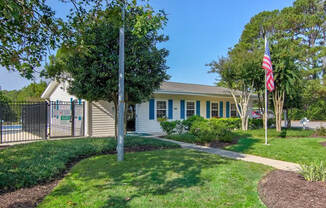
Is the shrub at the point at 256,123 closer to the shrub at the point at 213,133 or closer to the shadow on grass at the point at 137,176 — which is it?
the shrub at the point at 213,133

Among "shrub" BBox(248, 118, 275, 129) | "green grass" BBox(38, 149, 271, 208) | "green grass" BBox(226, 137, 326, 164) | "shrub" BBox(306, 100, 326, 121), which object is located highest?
"shrub" BBox(306, 100, 326, 121)

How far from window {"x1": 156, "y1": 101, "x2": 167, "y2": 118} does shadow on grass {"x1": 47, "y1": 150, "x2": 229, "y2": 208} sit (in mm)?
7633

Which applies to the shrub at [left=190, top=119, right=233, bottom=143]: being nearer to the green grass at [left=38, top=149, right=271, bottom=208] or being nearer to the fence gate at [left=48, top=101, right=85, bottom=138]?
the green grass at [left=38, top=149, right=271, bottom=208]

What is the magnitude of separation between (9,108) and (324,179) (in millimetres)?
11957

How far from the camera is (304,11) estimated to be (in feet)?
85.6

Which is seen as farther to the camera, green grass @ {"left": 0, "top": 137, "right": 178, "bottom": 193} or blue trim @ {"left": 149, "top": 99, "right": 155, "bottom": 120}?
blue trim @ {"left": 149, "top": 99, "right": 155, "bottom": 120}

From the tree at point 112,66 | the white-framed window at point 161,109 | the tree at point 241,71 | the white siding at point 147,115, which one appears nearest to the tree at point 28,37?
the tree at point 112,66

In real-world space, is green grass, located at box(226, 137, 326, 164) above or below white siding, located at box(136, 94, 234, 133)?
below

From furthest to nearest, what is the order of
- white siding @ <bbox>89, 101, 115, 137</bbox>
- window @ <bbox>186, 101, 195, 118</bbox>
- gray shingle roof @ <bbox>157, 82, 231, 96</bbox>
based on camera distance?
window @ <bbox>186, 101, 195, 118</bbox>, gray shingle roof @ <bbox>157, 82, 231, 96</bbox>, white siding @ <bbox>89, 101, 115, 137</bbox>

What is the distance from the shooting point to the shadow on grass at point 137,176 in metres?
3.53

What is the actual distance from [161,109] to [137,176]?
9.50 metres

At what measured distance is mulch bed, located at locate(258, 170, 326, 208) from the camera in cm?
304

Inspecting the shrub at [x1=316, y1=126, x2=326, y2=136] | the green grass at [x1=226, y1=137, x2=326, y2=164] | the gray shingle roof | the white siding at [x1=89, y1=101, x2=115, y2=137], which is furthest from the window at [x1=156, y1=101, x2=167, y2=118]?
the shrub at [x1=316, y1=126, x2=326, y2=136]

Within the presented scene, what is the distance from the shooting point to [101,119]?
11703 mm
